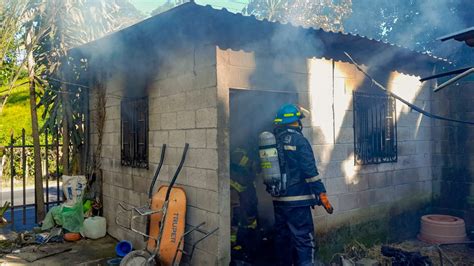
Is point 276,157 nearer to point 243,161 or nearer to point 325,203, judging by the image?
point 325,203

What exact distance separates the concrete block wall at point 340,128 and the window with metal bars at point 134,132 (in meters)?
2.04

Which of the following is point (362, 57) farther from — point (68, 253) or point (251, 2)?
point (251, 2)

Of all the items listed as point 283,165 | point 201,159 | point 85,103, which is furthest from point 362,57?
point 85,103

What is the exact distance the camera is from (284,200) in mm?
4496

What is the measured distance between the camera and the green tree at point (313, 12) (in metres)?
14.9

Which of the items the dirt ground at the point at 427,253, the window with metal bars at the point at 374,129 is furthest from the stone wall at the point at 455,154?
the window with metal bars at the point at 374,129

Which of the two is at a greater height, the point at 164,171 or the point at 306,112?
the point at 306,112

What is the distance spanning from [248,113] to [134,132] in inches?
78.2

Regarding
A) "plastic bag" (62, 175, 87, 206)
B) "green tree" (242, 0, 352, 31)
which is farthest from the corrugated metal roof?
"green tree" (242, 0, 352, 31)

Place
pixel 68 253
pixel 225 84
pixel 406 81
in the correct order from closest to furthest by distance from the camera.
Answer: pixel 225 84
pixel 68 253
pixel 406 81

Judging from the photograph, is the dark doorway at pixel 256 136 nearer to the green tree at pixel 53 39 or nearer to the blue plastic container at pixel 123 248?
the blue plastic container at pixel 123 248

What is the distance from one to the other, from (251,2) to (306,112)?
45.5 feet

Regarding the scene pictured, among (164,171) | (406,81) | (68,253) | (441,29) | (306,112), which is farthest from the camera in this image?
(441,29)

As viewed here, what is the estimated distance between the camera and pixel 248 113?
6219 millimetres
